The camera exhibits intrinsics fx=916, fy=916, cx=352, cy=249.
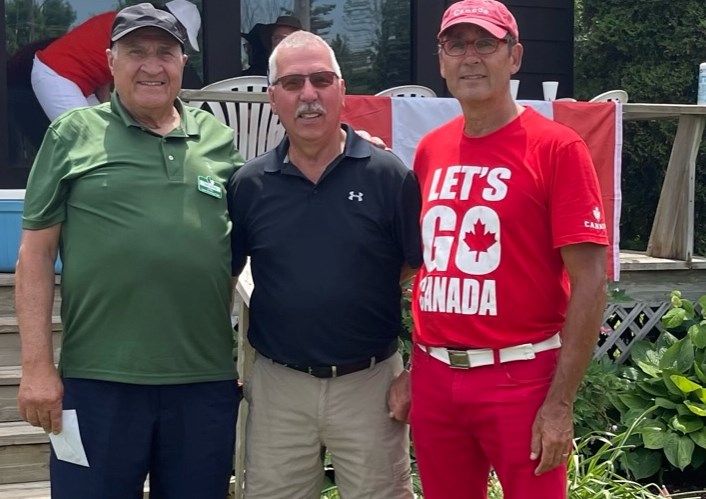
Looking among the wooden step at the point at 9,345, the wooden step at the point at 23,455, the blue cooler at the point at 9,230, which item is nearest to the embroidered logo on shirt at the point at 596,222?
the wooden step at the point at 23,455

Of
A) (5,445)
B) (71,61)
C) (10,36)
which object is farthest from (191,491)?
(10,36)

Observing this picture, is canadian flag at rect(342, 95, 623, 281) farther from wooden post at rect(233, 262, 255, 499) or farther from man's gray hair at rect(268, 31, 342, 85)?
man's gray hair at rect(268, 31, 342, 85)

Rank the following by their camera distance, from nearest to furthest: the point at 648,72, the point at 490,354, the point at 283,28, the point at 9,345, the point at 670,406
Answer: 1. the point at 490,354
2. the point at 9,345
3. the point at 670,406
4. the point at 283,28
5. the point at 648,72

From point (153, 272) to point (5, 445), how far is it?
1.75 metres

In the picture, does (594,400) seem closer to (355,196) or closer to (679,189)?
(679,189)

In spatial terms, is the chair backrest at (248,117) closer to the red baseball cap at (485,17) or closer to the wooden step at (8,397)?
the wooden step at (8,397)

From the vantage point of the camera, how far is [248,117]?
4746 millimetres

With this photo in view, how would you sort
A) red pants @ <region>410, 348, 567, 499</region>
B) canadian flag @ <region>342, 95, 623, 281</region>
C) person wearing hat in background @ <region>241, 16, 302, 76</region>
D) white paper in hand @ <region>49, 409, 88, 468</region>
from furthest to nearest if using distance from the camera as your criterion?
person wearing hat in background @ <region>241, 16, 302, 76</region> → canadian flag @ <region>342, 95, 623, 281</region> → white paper in hand @ <region>49, 409, 88, 468</region> → red pants @ <region>410, 348, 567, 499</region>

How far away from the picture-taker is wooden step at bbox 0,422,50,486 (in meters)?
3.74

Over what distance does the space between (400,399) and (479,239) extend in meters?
0.57

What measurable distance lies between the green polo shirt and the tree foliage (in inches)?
289


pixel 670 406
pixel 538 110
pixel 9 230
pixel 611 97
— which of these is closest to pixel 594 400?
pixel 670 406

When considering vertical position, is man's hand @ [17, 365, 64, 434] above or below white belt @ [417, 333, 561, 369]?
Answer: below

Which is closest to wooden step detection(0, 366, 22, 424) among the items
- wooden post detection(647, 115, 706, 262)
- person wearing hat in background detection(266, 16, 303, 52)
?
person wearing hat in background detection(266, 16, 303, 52)
